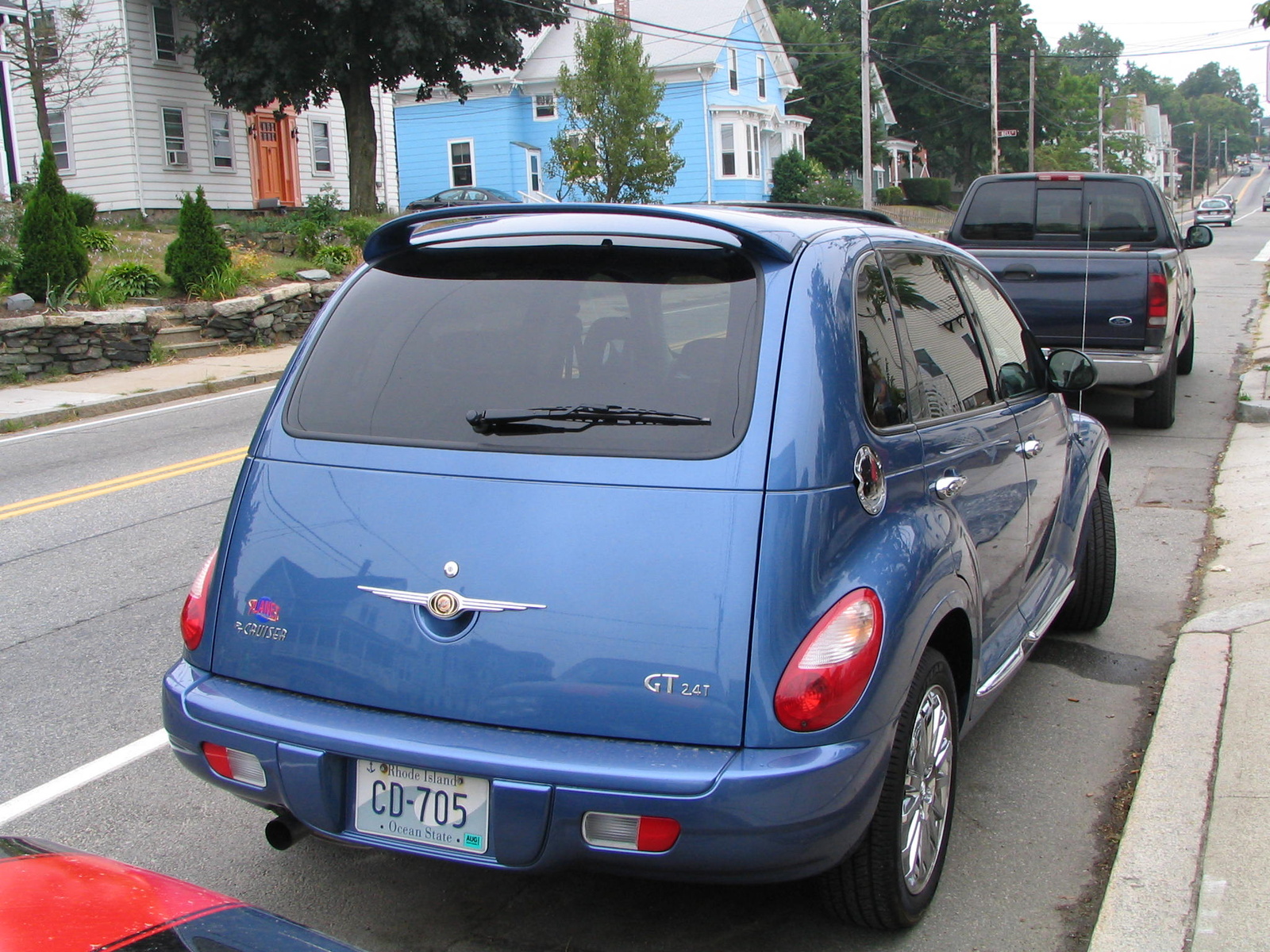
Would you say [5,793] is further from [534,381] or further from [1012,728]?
[1012,728]

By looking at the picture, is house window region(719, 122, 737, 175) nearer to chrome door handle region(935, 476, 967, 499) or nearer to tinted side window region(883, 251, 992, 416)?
tinted side window region(883, 251, 992, 416)

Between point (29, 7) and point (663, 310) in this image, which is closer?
point (663, 310)

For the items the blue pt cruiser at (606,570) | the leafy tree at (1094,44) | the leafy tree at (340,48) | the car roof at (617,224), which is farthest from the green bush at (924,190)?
the leafy tree at (1094,44)

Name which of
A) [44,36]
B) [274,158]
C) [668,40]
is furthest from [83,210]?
[668,40]

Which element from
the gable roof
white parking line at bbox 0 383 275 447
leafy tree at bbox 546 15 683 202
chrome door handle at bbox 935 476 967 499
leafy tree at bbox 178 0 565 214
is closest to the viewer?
chrome door handle at bbox 935 476 967 499

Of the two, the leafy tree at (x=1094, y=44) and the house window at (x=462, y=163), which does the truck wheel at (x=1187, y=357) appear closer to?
the house window at (x=462, y=163)

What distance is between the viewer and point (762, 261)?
304 cm

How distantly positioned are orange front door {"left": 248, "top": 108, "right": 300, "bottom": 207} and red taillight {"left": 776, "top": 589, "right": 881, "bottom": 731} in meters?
33.3

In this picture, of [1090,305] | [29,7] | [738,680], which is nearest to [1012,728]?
[738,680]

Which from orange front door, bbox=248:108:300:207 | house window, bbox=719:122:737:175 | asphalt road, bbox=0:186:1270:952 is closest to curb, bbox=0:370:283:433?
asphalt road, bbox=0:186:1270:952

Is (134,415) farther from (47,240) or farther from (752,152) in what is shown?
(752,152)

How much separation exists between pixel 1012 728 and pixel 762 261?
2.35m

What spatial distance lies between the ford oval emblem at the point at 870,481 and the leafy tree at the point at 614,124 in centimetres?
3212

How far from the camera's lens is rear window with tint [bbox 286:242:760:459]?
2914 millimetres
